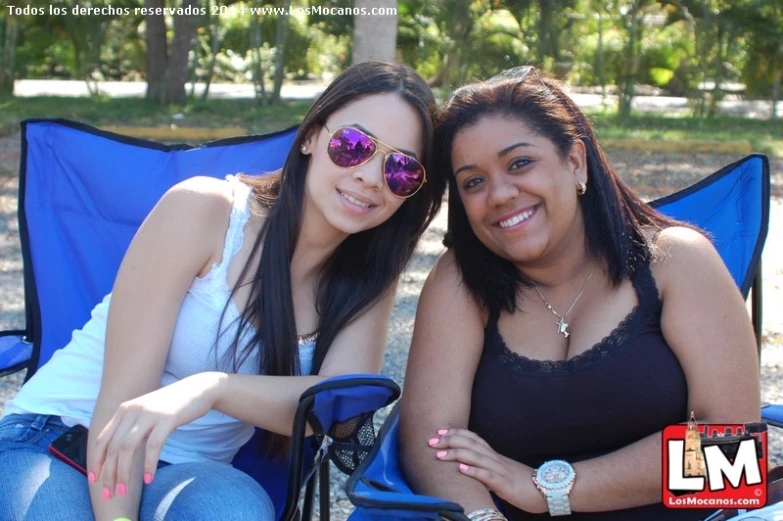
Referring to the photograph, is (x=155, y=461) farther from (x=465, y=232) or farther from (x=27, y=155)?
(x=27, y=155)

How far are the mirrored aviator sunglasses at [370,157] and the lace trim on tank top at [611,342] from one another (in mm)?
452

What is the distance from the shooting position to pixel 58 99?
43.9ft

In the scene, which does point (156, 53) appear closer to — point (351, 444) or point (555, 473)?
point (351, 444)

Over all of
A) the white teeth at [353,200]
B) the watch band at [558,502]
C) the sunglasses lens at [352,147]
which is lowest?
the watch band at [558,502]

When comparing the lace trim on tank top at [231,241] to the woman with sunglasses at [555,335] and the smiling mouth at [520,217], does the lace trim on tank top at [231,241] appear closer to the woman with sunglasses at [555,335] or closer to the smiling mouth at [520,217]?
the woman with sunglasses at [555,335]

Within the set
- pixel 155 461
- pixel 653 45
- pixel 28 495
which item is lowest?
pixel 28 495

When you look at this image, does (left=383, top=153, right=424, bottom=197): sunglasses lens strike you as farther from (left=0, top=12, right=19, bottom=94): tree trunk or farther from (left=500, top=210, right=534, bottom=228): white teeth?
(left=0, top=12, right=19, bottom=94): tree trunk

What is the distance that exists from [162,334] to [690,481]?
1227 mm

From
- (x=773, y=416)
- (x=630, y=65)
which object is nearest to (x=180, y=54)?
(x=630, y=65)

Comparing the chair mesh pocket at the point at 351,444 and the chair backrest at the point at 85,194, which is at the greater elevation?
the chair backrest at the point at 85,194

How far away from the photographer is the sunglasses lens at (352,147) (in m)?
2.24

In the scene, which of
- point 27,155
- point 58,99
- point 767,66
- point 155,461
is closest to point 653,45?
point 767,66

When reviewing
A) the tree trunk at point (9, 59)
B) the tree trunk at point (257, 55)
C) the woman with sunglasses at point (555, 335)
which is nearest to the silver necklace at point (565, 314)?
the woman with sunglasses at point (555, 335)

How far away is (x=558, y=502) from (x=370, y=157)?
0.90 meters
